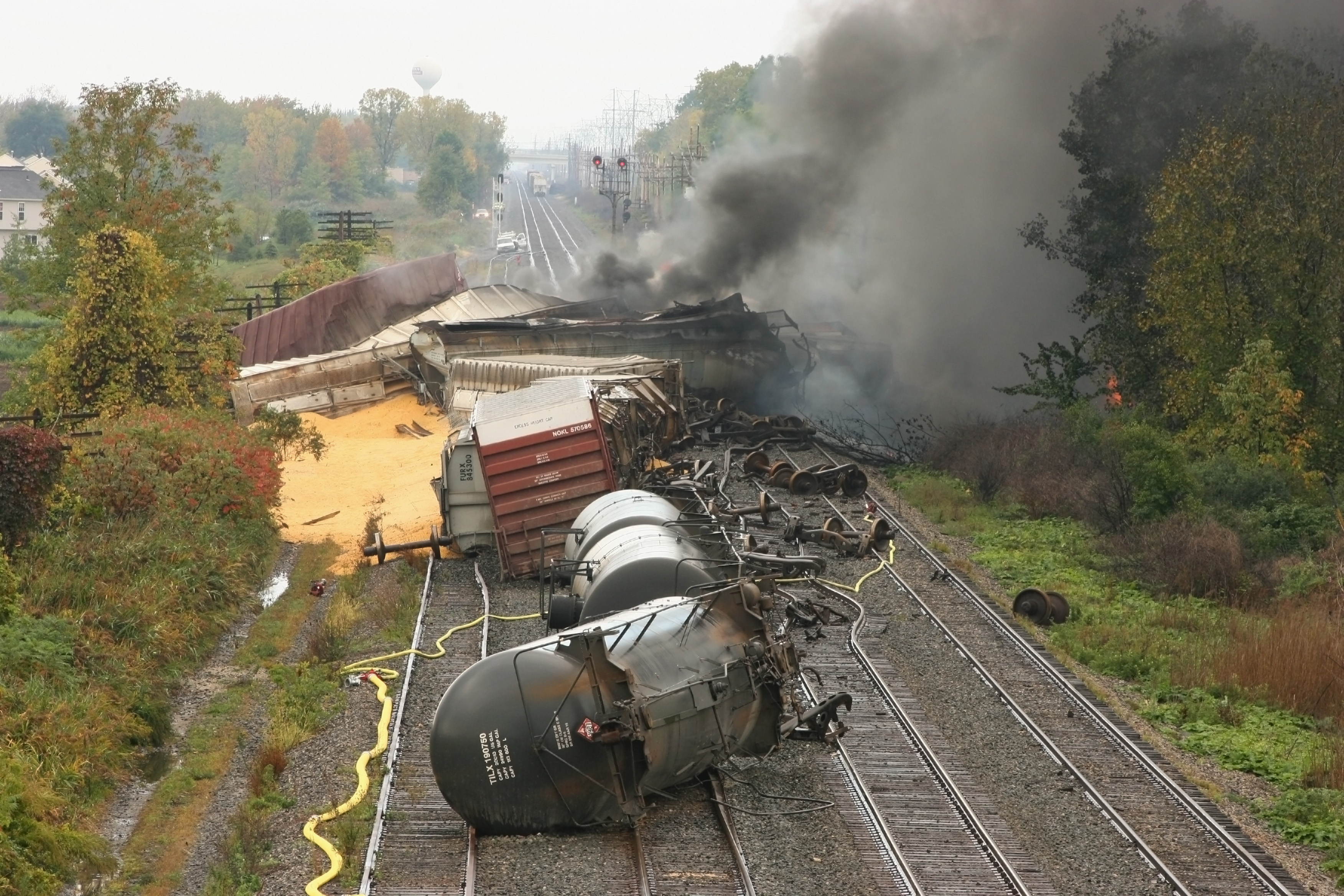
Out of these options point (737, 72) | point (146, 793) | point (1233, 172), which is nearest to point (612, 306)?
point (1233, 172)

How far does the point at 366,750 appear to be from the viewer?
14.4 metres

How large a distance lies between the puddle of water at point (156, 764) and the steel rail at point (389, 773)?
2.82 m

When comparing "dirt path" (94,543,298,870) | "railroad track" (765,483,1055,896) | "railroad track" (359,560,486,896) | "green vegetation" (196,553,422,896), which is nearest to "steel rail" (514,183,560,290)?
"green vegetation" (196,553,422,896)

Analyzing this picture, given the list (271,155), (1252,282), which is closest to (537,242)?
(271,155)

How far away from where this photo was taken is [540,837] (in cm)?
1190

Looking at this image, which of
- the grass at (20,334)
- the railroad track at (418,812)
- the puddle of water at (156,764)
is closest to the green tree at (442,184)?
the grass at (20,334)

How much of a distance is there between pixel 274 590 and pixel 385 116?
505ft

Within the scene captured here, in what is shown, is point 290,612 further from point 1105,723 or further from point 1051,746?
point 1105,723

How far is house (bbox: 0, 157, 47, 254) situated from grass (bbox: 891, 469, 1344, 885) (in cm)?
9747

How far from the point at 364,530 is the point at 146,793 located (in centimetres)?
1266

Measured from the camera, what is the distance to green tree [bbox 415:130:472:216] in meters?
133

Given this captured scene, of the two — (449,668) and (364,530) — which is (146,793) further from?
(364,530)

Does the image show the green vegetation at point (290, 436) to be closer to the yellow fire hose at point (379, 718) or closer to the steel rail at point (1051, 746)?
the yellow fire hose at point (379, 718)

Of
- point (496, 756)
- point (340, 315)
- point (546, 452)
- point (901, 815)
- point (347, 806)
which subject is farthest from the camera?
point (340, 315)
